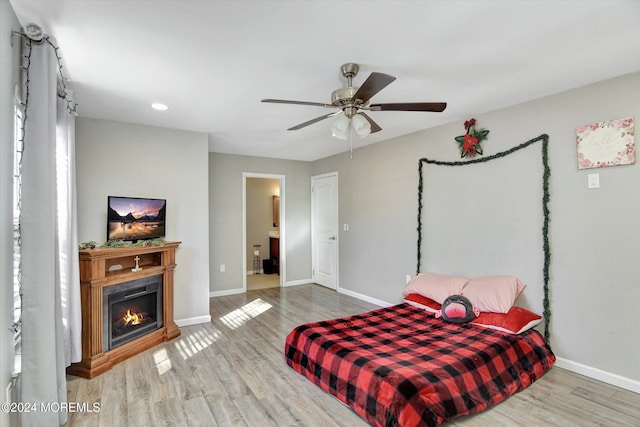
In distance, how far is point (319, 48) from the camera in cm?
Answer: 213

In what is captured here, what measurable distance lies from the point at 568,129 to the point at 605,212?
2.58 feet

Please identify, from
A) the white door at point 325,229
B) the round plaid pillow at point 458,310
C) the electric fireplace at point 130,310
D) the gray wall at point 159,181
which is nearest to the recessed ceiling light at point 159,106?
the gray wall at point 159,181

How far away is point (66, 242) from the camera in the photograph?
8.52 feet

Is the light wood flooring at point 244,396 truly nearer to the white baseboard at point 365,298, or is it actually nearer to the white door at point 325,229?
the white baseboard at point 365,298

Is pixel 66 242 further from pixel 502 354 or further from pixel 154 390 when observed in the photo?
pixel 502 354

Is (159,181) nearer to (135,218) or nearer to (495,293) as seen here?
(135,218)

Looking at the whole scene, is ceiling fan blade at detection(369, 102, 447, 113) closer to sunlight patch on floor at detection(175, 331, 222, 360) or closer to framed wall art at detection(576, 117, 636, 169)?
framed wall art at detection(576, 117, 636, 169)

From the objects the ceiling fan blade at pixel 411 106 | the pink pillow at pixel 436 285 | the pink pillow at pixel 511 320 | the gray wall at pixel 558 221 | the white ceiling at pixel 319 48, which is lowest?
the pink pillow at pixel 511 320

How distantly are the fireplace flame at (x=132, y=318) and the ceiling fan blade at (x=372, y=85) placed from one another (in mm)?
3033

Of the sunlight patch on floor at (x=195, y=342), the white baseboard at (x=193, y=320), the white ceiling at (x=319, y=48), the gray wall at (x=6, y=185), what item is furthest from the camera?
the white baseboard at (x=193, y=320)

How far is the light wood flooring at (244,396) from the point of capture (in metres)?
2.17

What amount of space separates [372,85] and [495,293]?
2349 millimetres

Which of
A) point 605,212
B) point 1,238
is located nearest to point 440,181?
point 605,212

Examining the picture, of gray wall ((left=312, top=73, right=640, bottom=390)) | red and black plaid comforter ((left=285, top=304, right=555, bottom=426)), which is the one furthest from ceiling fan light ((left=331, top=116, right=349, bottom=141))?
red and black plaid comforter ((left=285, top=304, right=555, bottom=426))
